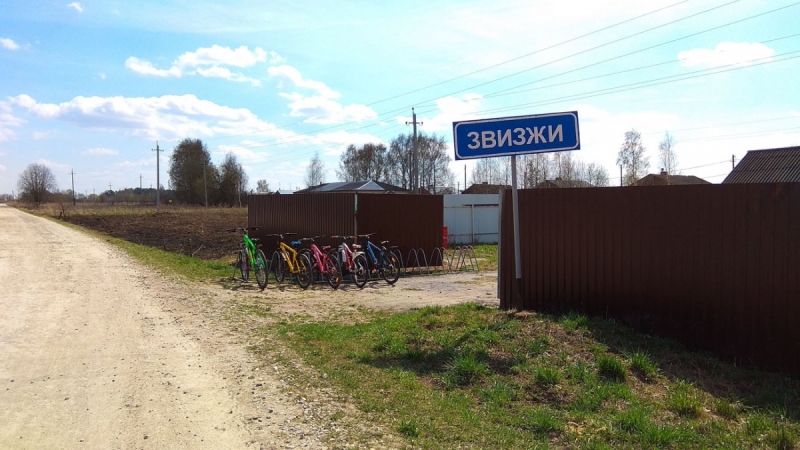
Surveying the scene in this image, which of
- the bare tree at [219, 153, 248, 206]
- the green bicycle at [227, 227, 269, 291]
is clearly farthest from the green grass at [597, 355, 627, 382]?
the bare tree at [219, 153, 248, 206]

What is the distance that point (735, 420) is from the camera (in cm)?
436

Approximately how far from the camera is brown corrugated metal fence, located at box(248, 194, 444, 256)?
1466 centimetres

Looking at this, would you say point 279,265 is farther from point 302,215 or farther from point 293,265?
point 302,215

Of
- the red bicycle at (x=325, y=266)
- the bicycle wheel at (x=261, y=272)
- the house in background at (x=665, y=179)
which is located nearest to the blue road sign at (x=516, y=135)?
the red bicycle at (x=325, y=266)

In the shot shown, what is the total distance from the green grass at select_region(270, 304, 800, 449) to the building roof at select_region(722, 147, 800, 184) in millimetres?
31130

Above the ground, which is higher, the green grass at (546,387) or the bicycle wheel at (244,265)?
the bicycle wheel at (244,265)

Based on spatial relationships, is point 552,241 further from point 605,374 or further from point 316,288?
point 316,288

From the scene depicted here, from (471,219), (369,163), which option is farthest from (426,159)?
(471,219)

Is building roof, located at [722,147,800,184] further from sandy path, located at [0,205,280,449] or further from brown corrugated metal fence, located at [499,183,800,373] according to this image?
sandy path, located at [0,205,280,449]

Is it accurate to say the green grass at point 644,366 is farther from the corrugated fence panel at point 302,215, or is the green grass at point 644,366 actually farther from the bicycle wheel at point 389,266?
the corrugated fence panel at point 302,215

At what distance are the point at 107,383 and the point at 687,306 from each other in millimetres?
6084

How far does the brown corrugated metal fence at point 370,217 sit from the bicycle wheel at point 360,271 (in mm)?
1881

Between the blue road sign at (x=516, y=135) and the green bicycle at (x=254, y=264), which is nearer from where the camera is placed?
the blue road sign at (x=516, y=135)

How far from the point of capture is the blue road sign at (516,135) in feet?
22.8
